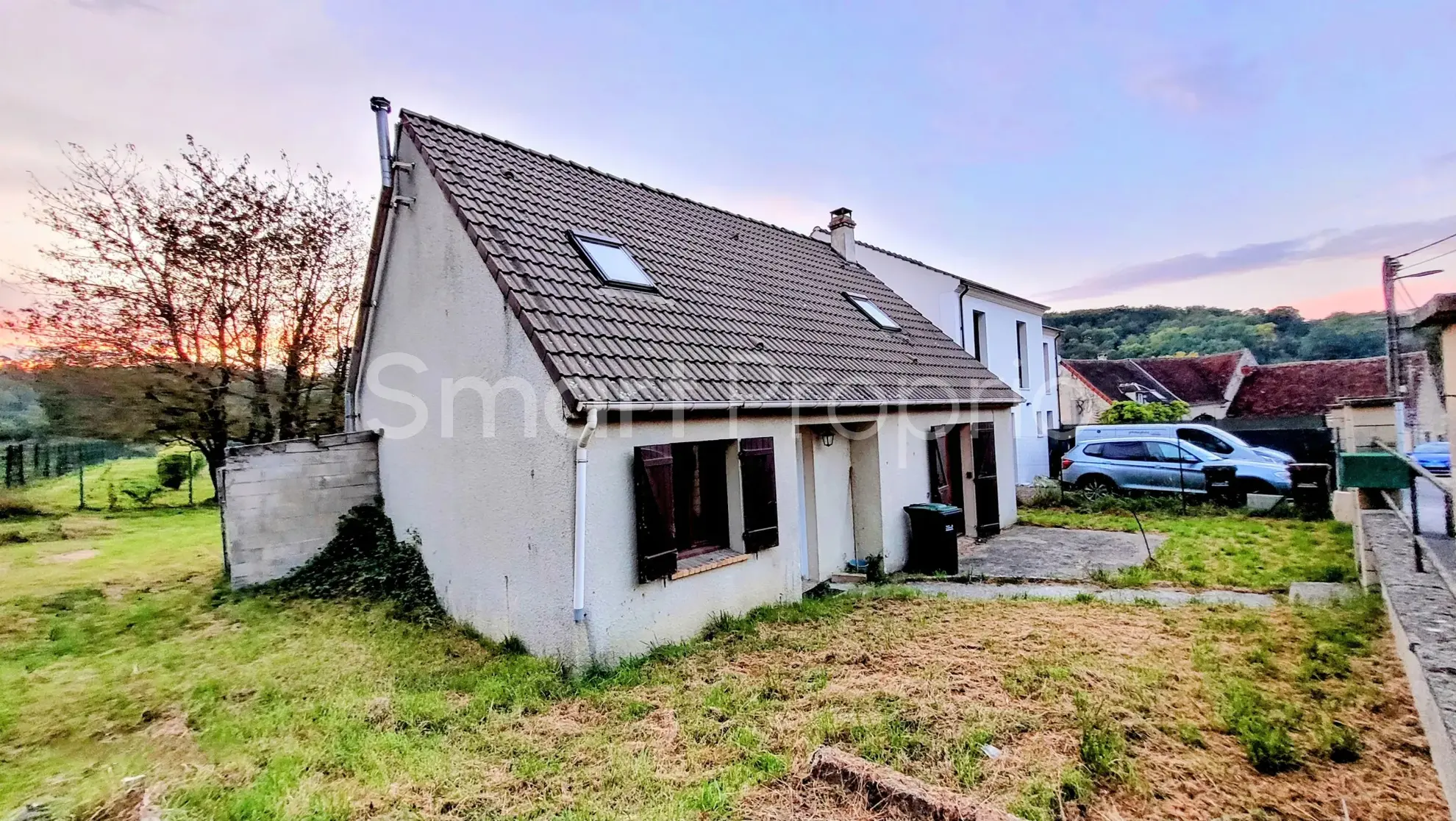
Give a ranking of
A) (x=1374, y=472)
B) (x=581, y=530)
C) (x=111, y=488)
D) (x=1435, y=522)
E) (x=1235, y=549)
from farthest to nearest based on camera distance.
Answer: (x=111, y=488), (x=1235, y=549), (x=1374, y=472), (x=1435, y=522), (x=581, y=530)

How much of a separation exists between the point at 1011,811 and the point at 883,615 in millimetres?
3585

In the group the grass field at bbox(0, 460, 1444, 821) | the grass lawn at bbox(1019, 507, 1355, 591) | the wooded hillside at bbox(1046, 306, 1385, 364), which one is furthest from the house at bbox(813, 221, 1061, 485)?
the wooded hillside at bbox(1046, 306, 1385, 364)

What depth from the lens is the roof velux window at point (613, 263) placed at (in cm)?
713

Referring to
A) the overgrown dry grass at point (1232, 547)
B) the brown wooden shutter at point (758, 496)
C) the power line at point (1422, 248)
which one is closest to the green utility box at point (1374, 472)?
the overgrown dry grass at point (1232, 547)

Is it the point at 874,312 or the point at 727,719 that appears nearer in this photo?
the point at 727,719

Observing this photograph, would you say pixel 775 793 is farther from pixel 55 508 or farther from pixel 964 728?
pixel 55 508

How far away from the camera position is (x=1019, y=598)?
7.09 metres

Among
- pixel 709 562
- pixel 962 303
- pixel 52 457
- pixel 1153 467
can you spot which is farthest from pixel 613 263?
pixel 52 457

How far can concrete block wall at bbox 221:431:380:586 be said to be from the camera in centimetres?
791

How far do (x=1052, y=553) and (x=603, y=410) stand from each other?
8419mm

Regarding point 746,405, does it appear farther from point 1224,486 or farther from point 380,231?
point 1224,486

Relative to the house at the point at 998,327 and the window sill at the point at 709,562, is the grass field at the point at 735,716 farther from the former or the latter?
the house at the point at 998,327

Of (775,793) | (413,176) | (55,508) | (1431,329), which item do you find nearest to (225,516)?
(413,176)

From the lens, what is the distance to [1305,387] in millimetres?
29047
